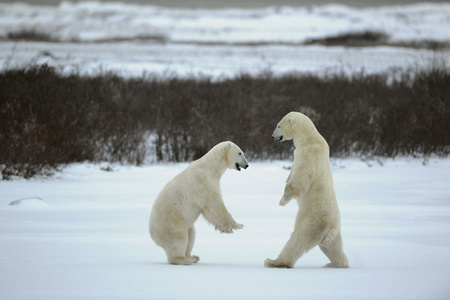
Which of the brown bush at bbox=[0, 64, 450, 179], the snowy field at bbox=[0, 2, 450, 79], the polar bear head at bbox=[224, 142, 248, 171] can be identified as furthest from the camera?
the snowy field at bbox=[0, 2, 450, 79]

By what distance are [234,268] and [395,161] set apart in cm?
968

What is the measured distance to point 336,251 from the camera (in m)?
4.82

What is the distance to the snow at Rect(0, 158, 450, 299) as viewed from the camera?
394 centimetres

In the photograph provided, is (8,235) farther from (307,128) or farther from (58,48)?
(58,48)

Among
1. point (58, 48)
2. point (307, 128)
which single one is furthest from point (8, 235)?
point (58, 48)

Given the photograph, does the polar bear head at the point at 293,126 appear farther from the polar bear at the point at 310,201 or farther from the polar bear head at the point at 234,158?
the polar bear head at the point at 234,158

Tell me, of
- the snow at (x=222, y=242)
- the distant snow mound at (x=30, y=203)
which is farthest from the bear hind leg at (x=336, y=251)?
the distant snow mound at (x=30, y=203)

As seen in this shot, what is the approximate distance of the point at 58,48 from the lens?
34.7m

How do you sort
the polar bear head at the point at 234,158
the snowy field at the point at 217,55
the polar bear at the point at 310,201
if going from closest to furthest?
the polar bear at the point at 310,201, the polar bear head at the point at 234,158, the snowy field at the point at 217,55

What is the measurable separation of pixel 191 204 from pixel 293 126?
3.38 ft

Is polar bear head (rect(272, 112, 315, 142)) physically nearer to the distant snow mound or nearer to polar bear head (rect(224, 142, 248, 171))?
polar bear head (rect(224, 142, 248, 171))

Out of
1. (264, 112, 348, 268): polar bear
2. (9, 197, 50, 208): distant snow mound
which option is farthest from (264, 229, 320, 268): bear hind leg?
(9, 197, 50, 208): distant snow mound

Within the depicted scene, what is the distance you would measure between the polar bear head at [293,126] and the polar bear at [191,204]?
15.4 inches

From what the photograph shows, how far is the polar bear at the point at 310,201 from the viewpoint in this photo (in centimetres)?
468
